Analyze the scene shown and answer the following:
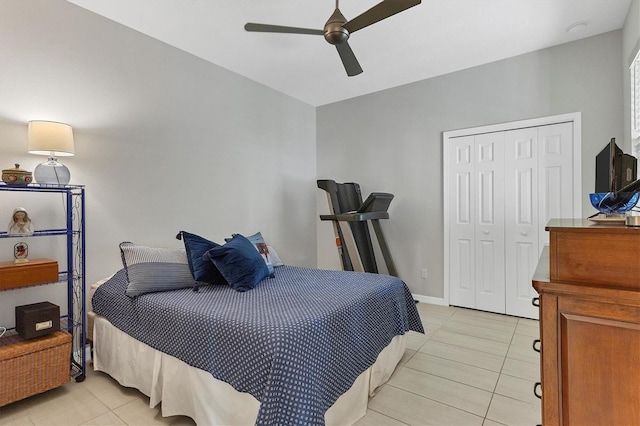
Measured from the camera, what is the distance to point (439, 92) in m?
3.99

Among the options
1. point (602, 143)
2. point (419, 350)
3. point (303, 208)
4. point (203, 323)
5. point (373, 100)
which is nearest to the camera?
point (203, 323)

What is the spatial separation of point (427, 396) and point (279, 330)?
4.09 feet

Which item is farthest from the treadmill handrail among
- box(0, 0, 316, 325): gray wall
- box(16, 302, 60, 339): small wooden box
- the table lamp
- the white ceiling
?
box(16, 302, 60, 339): small wooden box

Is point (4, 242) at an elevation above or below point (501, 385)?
above

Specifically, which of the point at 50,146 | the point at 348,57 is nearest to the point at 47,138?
the point at 50,146

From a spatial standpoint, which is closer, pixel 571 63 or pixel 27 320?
pixel 27 320

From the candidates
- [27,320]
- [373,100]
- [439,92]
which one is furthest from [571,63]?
[27,320]

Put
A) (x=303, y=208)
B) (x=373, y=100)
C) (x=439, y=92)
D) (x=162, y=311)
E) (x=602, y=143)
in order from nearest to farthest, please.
Answer: 1. (x=162, y=311)
2. (x=602, y=143)
3. (x=439, y=92)
4. (x=373, y=100)
5. (x=303, y=208)

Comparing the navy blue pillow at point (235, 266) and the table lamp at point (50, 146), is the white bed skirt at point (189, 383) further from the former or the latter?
the table lamp at point (50, 146)

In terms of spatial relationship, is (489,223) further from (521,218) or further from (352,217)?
(352,217)

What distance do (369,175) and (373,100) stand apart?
1.05 metres

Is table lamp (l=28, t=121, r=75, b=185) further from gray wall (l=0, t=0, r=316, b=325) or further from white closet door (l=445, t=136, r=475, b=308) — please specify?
white closet door (l=445, t=136, r=475, b=308)

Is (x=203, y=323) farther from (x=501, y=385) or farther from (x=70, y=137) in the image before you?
(x=501, y=385)

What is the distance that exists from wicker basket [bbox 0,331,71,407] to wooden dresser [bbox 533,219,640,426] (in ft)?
8.61
